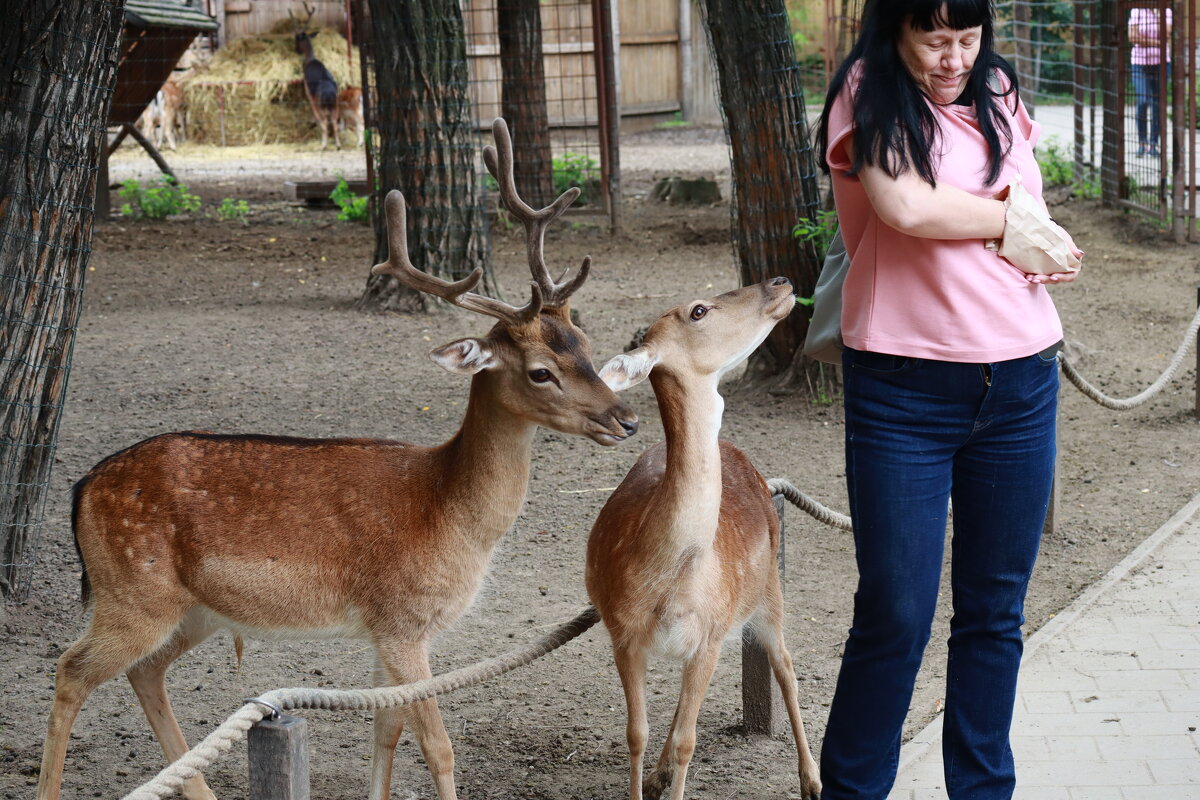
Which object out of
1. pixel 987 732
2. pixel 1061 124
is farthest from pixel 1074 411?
pixel 1061 124

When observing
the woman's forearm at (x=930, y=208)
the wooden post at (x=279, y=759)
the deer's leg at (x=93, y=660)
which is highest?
the woman's forearm at (x=930, y=208)

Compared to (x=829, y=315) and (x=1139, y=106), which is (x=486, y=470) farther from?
Result: (x=1139, y=106)

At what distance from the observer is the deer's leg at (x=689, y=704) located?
3.16 m

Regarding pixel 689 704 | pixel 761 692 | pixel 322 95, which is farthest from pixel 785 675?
pixel 322 95

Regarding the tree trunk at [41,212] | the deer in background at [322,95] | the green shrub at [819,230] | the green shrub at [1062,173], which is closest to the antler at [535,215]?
the tree trunk at [41,212]

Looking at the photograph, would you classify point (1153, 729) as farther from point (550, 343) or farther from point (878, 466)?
point (550, 343)

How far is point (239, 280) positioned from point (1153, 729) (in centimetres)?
819

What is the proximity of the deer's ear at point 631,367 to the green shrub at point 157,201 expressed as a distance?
1115 centimetres

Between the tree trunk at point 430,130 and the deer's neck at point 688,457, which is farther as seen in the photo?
the tree trunk at point 430,130

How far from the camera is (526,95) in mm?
12703

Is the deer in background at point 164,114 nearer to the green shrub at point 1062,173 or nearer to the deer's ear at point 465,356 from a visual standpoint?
the green shrub at point 1062,173

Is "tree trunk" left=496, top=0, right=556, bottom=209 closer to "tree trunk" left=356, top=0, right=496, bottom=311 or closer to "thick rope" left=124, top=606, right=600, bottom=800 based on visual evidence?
"tree trunk" left=356, top=0, right=496, bottom=311

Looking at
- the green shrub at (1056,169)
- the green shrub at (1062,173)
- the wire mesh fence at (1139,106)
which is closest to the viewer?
the wire mesh fence at (1139,106)

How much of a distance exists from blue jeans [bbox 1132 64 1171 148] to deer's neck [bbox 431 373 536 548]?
32.6 ft
